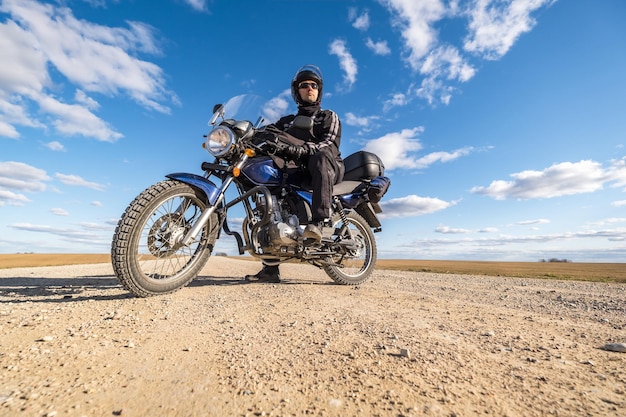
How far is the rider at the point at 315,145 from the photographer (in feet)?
12.6

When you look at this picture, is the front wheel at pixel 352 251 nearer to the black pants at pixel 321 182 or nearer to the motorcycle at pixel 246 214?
the motorcycle at pixel 246 214

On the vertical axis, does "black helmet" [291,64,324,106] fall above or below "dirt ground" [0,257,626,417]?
above

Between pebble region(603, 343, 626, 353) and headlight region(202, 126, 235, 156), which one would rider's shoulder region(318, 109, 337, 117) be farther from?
pebble region(603, 343, 626, 353)

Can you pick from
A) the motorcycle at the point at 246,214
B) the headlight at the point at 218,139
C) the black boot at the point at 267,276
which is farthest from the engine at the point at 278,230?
the black boot at the point at 267,276

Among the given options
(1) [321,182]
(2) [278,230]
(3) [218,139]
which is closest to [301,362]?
(2) [278,230]

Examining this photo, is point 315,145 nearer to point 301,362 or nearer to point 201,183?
point 201,183

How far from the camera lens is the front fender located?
3289mm

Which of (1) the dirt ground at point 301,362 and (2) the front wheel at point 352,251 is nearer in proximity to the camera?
(1) the dirt ground at point 301,362

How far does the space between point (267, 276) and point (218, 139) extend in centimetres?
222

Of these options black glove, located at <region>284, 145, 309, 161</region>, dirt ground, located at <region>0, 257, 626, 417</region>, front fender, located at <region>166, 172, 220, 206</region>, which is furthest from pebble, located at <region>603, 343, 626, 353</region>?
front fender, located at <region>166, 172, 220, 206</region>

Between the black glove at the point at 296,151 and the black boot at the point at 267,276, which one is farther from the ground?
the black glove at the point at 296,151

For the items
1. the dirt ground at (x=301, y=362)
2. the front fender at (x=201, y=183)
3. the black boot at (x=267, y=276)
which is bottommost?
the dirt ground at (x=301, y=362)

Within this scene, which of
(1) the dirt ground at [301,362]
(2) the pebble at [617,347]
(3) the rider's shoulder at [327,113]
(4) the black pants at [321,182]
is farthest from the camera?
(3) the rider's shoulder at [327,113]

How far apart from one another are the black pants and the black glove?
123 mm
